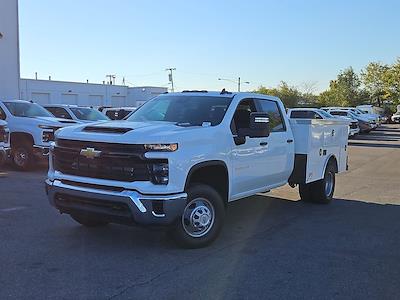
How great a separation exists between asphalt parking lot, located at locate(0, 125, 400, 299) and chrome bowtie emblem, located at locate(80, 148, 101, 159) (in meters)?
1.12

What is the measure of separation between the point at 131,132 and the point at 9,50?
22.1 metres

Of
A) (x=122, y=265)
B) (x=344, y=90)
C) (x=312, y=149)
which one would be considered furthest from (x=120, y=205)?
(x=344, y=90)

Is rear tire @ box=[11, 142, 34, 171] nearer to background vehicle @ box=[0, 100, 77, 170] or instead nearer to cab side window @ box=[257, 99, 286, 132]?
background vehicle @ box=[0, 100, 77, 170]

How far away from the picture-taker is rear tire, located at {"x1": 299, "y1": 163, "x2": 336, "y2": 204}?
9859 mm

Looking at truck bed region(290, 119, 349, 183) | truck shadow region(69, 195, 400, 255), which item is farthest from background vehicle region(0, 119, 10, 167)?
truck bed region(290, 119, 349, 183)

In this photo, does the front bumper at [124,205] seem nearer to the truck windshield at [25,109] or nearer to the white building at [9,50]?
the truck windshield at [25,109]

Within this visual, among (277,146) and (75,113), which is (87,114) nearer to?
(75,113)

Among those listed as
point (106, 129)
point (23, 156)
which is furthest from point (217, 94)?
point (23, 156)

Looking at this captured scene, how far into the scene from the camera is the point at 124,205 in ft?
19.8

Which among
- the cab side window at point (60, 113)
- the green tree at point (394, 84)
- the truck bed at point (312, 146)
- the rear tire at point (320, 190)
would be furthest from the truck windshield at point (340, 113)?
the green tree at point (394, 84)

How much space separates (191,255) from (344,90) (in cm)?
8137

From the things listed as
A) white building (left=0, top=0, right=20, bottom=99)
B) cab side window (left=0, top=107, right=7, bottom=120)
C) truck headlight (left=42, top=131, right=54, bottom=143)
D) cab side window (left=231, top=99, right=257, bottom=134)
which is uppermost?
white building (left=0, top=0, right=20, bottom=99)

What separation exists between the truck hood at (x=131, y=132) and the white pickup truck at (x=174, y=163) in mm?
12

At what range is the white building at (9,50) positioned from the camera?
2569cm
